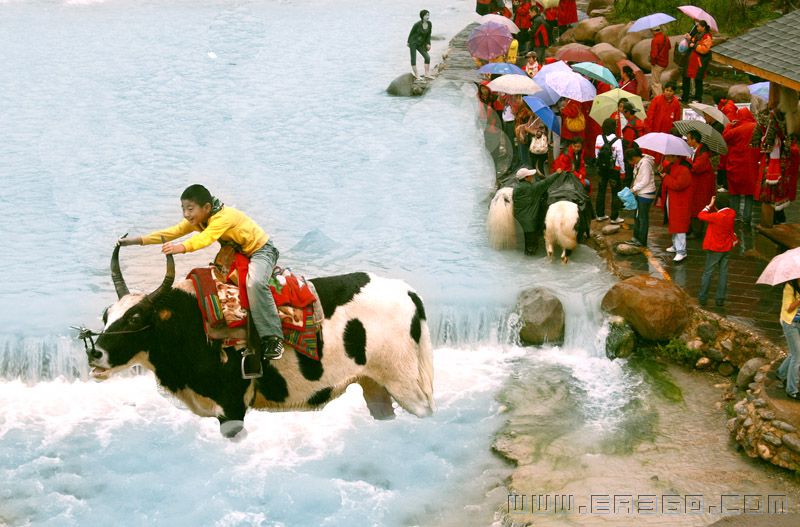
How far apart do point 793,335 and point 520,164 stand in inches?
288

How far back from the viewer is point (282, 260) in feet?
52.2

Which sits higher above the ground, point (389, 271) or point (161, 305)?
point (161, 305)

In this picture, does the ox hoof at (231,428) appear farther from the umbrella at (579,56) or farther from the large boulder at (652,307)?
the umbrella at (579,56)

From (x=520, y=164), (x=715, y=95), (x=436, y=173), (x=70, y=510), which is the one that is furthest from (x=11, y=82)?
(x=70, y=510)

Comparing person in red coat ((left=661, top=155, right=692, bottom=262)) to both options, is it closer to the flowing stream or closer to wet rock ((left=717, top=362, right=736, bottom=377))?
the flowing stream

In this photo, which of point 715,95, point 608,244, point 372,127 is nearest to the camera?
point 608,244

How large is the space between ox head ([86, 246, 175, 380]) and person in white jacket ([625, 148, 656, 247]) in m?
7.43

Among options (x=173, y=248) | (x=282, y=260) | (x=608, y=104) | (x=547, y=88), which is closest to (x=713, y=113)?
(x=608, y=104)

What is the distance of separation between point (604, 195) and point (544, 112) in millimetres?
1536

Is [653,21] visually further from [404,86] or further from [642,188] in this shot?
[404,86]

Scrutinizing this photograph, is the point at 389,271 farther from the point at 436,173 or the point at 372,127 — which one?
the point at 372,127

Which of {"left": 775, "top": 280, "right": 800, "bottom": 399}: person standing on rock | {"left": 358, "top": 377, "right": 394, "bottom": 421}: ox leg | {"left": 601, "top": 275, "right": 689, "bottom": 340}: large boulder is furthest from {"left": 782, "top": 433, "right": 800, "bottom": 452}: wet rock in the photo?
{"left": 358, "top": 377, "right": 394, "bottom": 421}: ox leg

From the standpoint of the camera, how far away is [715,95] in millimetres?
21141

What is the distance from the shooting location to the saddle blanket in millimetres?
9062
